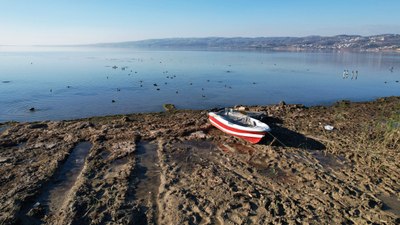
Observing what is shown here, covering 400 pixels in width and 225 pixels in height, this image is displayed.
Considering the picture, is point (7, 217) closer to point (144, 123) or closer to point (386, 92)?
point (144, 123)

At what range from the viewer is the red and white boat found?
15.3 meters

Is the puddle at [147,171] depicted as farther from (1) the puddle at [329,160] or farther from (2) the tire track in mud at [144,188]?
(1) the puddle at [329,160]

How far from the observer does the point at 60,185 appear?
1137 cm

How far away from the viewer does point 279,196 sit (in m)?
10.3

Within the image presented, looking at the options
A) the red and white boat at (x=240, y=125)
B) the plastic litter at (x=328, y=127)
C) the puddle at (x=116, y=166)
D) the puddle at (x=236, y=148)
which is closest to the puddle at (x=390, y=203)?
the puddle at (x=236, y=148)

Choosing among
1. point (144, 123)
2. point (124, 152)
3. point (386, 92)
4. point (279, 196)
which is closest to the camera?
point (279, 196)

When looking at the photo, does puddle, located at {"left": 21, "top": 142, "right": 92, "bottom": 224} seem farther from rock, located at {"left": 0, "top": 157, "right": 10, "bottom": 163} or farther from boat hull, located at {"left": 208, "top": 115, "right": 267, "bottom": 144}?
boat hull, located at {"left": 208, "top": 115, "right": 267, "bottom": 144}

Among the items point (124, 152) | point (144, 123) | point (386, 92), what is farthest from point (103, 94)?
point (386, 92)

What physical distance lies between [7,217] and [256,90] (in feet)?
108

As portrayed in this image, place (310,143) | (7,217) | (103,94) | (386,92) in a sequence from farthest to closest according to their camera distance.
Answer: (386,92), (103,94), (310,143), (7,217)

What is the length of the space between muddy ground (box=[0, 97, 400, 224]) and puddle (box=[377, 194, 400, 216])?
0.03 meters

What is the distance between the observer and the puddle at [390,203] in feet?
31.5

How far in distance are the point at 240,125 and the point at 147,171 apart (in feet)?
20.8

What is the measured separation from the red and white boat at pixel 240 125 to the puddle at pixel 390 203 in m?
6.05
